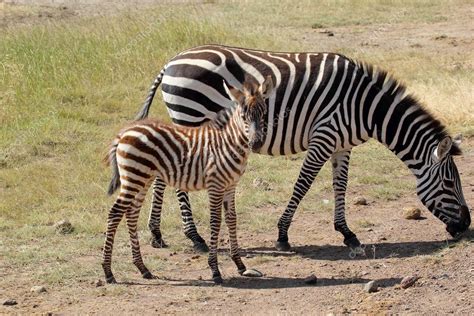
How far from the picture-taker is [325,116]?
948 cm

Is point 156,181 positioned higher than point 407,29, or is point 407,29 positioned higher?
point 407,29

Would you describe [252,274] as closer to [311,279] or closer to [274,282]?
[274,282]

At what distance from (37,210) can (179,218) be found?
1.71 m

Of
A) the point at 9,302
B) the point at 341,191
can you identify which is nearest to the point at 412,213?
the point at 341,191

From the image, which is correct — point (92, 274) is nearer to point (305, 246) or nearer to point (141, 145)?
point (141, 145)

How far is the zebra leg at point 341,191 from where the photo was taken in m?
9.55

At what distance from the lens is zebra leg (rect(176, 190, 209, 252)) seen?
9.53 meters

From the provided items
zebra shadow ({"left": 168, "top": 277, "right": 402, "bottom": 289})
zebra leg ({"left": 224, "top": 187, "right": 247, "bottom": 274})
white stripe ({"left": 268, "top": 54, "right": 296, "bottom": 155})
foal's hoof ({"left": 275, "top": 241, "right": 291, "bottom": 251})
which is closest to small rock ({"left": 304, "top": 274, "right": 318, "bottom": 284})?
zebra shadow ({"left": 168, "top": 277, "right": 402, "bottom": 289})

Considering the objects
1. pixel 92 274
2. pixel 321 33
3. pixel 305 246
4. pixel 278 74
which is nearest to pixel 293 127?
pixel 278 74

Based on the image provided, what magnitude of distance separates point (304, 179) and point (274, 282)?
1520mm

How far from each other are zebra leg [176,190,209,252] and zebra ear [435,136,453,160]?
2571 mm

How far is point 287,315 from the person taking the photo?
7527 mm

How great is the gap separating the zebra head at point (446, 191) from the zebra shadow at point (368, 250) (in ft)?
0.56

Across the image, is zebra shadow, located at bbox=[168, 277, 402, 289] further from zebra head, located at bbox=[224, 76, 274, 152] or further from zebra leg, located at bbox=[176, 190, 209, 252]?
zebra head, located at bbox=[224, 76, 274, 152]
